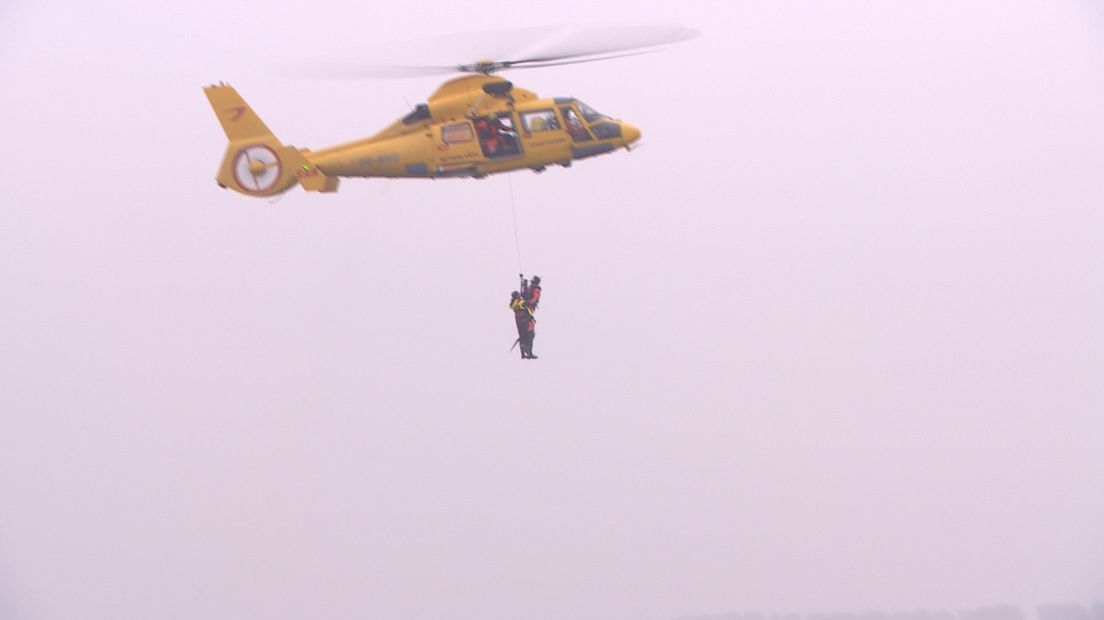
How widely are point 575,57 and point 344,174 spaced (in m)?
5.63

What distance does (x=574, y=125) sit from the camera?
3384 cm

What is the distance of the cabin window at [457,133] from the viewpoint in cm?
3384

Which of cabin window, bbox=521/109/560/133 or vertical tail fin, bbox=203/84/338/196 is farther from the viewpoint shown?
vertical tail fin, bbox=203/84/338/196

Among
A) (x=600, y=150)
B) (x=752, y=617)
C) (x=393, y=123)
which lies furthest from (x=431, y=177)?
(x=752, y=617)

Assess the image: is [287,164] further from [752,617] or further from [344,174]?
[752,617]

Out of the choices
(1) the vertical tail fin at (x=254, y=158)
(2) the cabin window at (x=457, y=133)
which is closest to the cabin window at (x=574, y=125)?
(2) the cabin window at (x=457, y=133)

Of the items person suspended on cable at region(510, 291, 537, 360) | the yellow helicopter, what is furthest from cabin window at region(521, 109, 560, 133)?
person suspended on cable at region(510, 291, 537, 360)

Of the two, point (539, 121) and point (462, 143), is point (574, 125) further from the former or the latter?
point (462, 143)

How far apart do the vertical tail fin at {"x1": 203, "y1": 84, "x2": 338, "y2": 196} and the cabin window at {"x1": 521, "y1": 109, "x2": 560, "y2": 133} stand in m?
4.40

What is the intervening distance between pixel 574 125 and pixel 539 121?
0.74 metres

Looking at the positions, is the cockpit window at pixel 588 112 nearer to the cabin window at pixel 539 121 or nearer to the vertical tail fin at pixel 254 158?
the cabin window at pixel 539 121

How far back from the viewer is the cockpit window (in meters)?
33.9

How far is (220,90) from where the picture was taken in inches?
1384

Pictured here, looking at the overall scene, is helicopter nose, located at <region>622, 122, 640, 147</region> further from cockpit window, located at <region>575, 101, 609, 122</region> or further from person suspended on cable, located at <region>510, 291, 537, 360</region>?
person suspended on cable, located at <region>510, 291, 537, 360</region>
